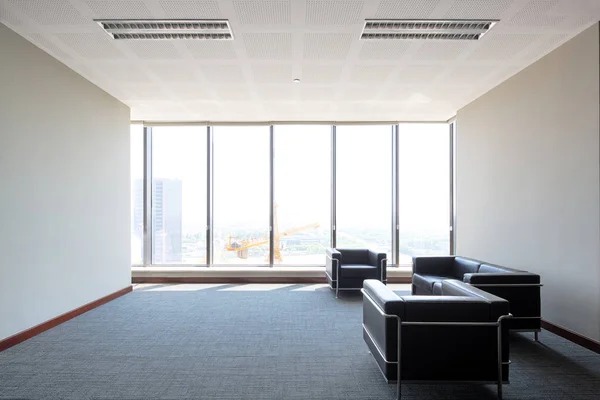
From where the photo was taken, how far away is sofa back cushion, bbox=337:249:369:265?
7863 mm

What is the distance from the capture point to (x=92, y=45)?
4.84 meters

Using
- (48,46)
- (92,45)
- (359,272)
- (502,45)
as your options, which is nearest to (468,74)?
(502,45)

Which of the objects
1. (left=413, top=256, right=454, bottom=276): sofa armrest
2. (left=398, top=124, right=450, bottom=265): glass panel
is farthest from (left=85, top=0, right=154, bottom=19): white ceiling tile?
(left=398, top=124, right=450, bottom=265): glass panel

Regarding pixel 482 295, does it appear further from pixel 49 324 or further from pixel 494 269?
pixel 49 324

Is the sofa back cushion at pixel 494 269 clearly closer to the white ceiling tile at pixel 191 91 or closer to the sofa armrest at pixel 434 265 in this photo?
the sofa armrest at pixel 434 265

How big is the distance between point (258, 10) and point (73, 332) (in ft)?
14.5

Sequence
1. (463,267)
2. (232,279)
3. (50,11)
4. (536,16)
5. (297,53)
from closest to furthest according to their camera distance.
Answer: (50,11), (536,16), (297,53), (463,267), (232,279)

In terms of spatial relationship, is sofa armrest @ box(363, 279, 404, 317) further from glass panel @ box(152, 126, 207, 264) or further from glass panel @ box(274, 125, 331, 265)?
glass panel @ box(152, 126, 207, 264)

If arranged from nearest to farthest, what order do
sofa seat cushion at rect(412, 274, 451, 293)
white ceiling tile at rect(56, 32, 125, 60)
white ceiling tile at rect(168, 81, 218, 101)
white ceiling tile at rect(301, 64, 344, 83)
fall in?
white ceiling tile at rect(56, 32, 125, 60) < white ceiling tile at rect(301, 64, 344, 83) < sofa seat cushion at rect(412, 274, 451, 293) < white ceiling tile at rect(168, 81, 218, 101)

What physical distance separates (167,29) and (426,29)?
9.49 feet

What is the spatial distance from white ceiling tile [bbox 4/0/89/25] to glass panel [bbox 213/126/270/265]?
4747 mm

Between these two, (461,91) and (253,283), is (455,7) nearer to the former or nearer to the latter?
(461,91)

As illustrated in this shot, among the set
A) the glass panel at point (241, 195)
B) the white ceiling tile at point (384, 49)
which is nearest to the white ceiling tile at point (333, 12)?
the white ceiling tile at point (384, 49)

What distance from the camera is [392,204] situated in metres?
8.92
